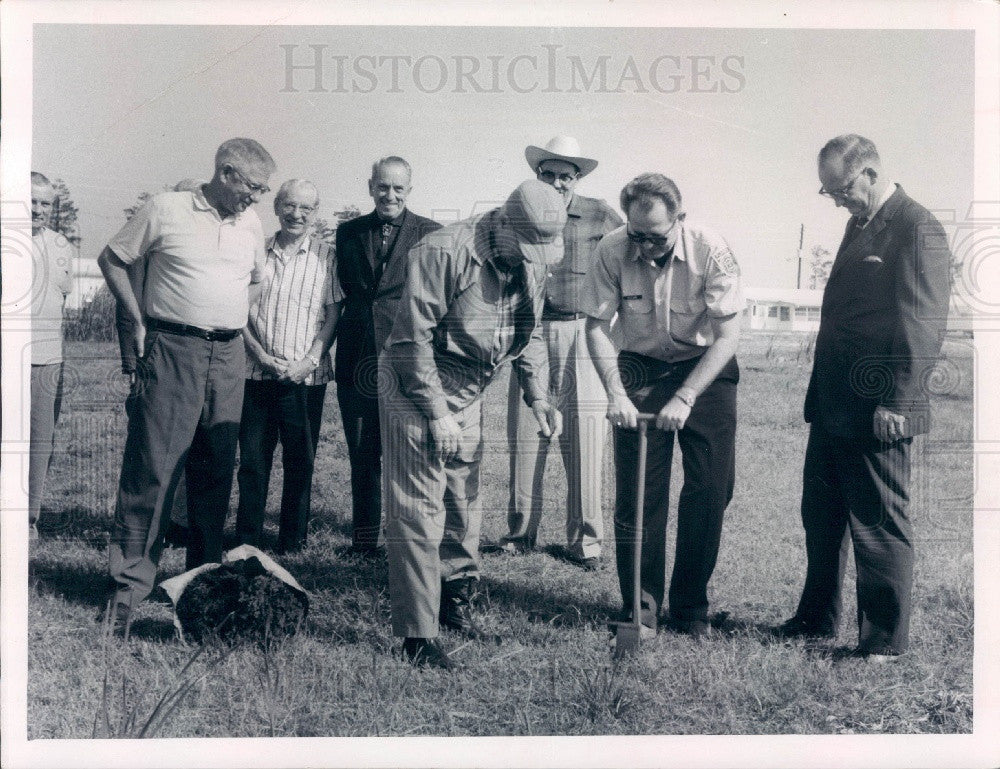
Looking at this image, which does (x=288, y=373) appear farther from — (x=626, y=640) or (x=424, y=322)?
(x=626, y=640)

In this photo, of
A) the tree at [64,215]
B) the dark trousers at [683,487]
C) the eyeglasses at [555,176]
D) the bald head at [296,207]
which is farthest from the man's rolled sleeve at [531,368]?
the tree at [64,215]

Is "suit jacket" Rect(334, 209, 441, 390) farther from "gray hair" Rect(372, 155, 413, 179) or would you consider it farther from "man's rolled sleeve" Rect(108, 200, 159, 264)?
"man's rolled sleeve" Rect(108, 200, 159, 264)

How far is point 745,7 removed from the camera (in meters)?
4.10

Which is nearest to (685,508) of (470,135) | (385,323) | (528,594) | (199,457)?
(528,594)

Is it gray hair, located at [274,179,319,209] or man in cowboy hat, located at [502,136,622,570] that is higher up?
gray hair, located at [274,179,319,209]

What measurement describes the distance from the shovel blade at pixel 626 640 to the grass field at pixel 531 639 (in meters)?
0.05

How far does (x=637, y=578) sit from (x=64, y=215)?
110 inches

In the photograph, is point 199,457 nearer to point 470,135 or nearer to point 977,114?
point 470,135

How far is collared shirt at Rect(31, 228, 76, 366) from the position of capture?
161 inches

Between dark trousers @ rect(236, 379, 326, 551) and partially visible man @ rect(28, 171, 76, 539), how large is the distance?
0.79m

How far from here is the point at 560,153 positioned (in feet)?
13.8

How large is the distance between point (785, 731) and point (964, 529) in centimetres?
126

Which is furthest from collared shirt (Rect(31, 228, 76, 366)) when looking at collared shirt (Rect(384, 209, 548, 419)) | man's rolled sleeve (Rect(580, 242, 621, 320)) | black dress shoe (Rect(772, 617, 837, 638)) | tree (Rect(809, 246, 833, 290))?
black dress shoe (Rect(772, 617, 837, 638))

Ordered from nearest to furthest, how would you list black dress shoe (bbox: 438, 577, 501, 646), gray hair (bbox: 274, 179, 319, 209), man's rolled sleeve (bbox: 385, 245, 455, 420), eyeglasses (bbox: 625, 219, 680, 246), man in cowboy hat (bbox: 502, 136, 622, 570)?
man's rolled sleeve (bbox: 385, 245, 455, 420), eyeglasses (bbox: 625, 219, 680, 246), black dress shoe (bbox: 438, 577, 501, 646), gray hair (bbox: 274, 179, 319, 209), man in cowboy hat (bbox: 502, 136, 622, 570)
